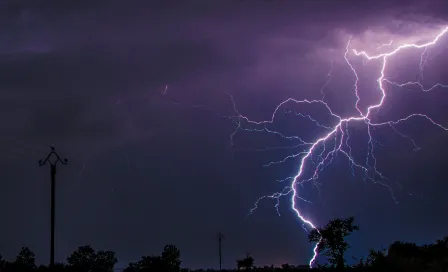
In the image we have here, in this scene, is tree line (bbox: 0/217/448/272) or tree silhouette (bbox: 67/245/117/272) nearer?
tree line (bbox: 0/217/448/272)

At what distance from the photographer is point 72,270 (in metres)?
39.4

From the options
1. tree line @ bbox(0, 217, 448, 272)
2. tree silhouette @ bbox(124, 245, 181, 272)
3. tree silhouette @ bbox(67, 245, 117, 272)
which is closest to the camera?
tree line @ bbox(0, 217, 448, 272)

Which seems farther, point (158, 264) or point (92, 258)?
point (92, 258)

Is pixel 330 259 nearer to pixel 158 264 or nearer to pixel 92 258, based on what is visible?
pixel 158 264

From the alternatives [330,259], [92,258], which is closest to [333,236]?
[330,259]

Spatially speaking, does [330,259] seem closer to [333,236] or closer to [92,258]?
[333,236]

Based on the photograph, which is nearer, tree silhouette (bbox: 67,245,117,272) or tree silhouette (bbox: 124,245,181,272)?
tree silhouette (bbox: 124,245,181,272)

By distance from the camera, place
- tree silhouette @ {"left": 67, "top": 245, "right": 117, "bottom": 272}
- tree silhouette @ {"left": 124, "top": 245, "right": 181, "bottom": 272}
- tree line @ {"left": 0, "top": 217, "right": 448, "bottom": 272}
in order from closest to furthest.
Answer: tree line @ {"left": 0, "top": 217, "right": 448, "bottom": 272}
tree silhouette @ {"left": 124, "top": 245, "right": 181, "bottom": 272}
tree silhouette @ {"left": 67, "top": 245, "right": 117, "bottom": 272}

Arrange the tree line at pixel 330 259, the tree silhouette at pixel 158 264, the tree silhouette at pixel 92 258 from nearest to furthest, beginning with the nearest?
the tree line at pixel 330 259 → the tree silhouette at pixel 158 264 → the tree silhouette at pixel 92 258

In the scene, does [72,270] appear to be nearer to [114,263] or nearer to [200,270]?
[114,263]

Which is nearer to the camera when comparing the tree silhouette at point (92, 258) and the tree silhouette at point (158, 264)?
the tree silhouette at point (158, 264)

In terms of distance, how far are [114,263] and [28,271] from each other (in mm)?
24965

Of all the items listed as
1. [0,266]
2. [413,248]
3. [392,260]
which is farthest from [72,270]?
[392,260]

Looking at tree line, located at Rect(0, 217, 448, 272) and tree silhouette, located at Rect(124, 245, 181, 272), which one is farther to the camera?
tree silhouette, located at Rect(124, 245, 181, 272)
